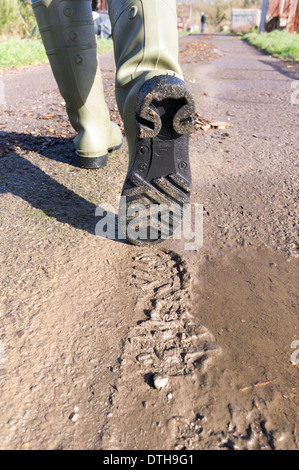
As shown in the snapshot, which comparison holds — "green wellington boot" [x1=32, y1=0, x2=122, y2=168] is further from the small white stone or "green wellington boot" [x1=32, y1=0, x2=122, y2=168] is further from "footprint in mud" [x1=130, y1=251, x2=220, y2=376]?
the small white stone

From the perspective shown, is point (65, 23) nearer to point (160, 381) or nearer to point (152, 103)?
point (152, 103)

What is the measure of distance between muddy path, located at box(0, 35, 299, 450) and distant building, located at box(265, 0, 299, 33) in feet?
60.3

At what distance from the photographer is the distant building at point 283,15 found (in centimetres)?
1683

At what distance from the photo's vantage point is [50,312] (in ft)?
3.69

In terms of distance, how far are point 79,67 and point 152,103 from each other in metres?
0.92

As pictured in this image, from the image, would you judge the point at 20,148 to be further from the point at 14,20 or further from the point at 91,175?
the point at 14,20

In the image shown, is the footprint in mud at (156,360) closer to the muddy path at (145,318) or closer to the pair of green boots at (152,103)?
the muddy path at (145,318)

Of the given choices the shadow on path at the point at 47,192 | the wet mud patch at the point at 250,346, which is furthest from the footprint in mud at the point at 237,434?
the shadow on path at the point at 47,192

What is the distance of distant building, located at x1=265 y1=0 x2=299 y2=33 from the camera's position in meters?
16.8

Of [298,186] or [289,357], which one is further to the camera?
[298,186]

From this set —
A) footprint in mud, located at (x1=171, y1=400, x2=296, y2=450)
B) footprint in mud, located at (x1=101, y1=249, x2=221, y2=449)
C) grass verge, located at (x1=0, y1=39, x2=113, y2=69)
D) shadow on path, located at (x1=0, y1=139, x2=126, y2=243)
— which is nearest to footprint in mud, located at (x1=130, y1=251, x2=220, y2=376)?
footprint in mud, located at (x1=101, y1=249, x2=221, y2=449)

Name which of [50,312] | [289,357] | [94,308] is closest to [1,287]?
[50,312]

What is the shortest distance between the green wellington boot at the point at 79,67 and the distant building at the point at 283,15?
60.0ft

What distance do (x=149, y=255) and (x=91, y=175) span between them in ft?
2.70
